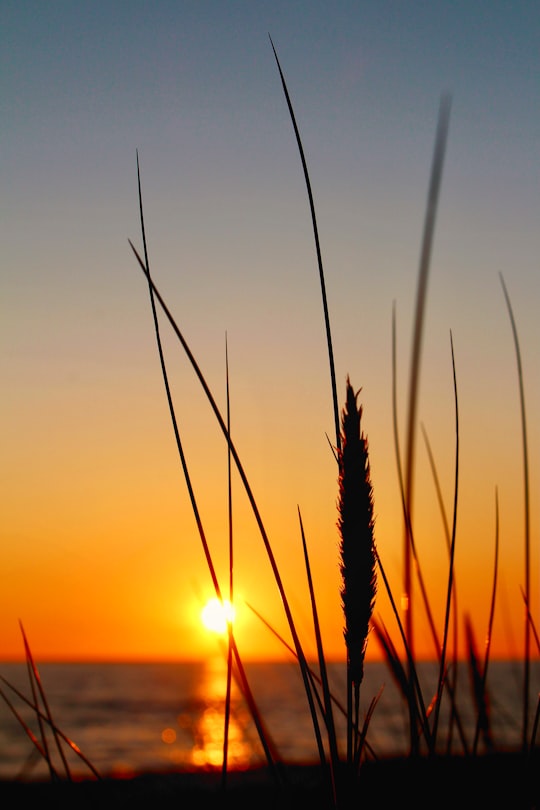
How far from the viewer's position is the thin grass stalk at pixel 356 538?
74 cm

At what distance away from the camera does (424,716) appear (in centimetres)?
98

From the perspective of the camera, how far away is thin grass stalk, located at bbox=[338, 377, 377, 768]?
0.74 metres

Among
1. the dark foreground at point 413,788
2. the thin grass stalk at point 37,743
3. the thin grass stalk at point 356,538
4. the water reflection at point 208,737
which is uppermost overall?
the water reflection at point 208,737

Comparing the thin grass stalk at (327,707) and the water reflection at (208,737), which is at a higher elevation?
the water reflection at (208,737)

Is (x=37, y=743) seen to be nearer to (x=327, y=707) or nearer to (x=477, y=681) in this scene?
(x=327, y=707)

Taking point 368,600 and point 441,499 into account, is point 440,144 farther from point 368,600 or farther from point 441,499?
point 441,499

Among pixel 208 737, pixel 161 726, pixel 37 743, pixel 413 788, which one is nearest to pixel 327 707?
pixel 413 788

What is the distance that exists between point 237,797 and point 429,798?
1262cm

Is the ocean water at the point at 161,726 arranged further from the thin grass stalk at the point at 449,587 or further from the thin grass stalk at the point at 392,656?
the thin grass stalk at the point at 449,587

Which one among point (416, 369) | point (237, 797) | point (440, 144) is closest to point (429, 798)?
point (416, 369)

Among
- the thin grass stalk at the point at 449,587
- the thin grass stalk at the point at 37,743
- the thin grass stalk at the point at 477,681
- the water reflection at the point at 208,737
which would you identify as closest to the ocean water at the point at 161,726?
the water reflection at the point at 208,737

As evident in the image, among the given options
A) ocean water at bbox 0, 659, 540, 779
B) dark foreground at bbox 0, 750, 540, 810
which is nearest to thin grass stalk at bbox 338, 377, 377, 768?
dark foreground at bbox 0, 750, 540, 810

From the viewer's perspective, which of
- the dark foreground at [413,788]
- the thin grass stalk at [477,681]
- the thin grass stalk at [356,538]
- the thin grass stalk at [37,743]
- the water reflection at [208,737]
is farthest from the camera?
the water reflection at [208,737]

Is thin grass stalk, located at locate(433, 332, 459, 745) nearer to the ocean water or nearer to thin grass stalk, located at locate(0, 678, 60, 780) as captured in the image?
thin grass stalk, located at locate(0, 678, 60, 780)
